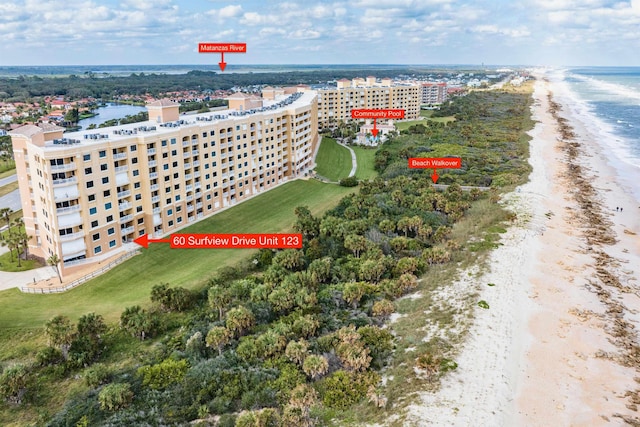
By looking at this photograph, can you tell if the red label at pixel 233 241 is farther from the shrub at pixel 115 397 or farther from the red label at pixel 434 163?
the red label at pixel 434 163

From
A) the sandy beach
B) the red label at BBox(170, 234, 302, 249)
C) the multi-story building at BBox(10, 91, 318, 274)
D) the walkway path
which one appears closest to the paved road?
the multi-story building at BBox(10, 91, 318, 274)

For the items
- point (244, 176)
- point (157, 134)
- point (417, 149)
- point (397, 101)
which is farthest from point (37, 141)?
point (397, 101)

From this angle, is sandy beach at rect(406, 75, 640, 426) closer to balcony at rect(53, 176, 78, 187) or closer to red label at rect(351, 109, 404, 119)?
balcony at rect(53, 176, 78, 187)

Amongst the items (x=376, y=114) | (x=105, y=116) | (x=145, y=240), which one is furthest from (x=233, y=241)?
(x=105, y=116)

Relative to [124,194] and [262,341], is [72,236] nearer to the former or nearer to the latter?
[124,194]

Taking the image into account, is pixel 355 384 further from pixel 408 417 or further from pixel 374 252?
pixel 374 252

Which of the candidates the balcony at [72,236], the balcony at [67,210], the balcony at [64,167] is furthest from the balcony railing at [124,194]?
the balcony at [64,167]
